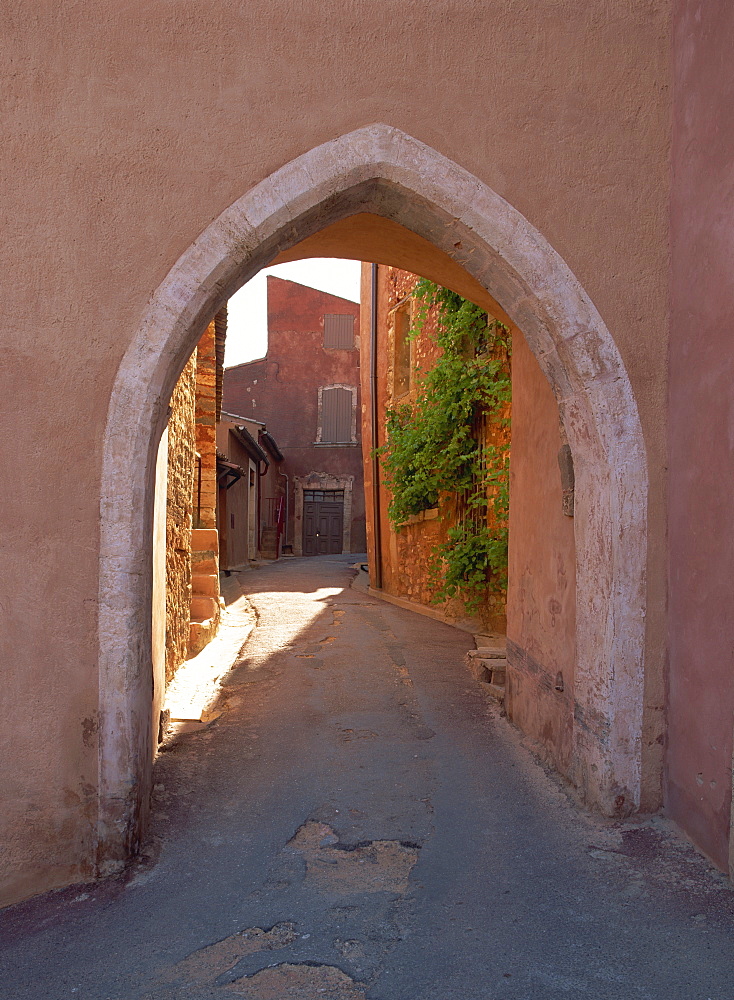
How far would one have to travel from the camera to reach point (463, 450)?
26.8 feet

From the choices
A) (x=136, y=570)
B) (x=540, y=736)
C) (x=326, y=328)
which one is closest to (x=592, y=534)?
(x=540, y=736)

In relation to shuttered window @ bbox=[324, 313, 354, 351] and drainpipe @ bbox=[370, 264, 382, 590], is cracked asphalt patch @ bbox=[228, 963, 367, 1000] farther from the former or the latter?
shuttered window @ bbox=[324, 313, 354, 351]

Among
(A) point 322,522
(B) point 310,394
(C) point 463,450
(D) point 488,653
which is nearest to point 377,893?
(D) point 488,653

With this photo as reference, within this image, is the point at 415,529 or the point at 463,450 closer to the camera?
the point at 463,450

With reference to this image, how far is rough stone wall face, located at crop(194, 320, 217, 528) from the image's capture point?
7.75m

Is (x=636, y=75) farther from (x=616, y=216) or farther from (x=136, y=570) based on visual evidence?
(x=136, y=570)

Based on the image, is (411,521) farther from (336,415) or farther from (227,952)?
(336,415)

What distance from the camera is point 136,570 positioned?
2.90 meters

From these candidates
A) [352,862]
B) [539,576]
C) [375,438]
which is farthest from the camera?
[375,438]

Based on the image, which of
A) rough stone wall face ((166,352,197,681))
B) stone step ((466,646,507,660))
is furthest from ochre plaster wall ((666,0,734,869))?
rough stone wall face ((166,352,197,681))

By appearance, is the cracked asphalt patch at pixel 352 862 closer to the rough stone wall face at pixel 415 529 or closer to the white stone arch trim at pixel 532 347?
the white stone arch trim at pixel 532 347

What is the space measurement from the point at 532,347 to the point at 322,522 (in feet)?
70.0

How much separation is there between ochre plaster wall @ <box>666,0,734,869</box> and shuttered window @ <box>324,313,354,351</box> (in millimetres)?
23077

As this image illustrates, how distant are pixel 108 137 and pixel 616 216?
2119mm
